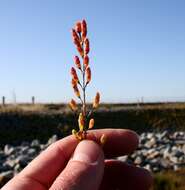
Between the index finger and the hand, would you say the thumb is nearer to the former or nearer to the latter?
the hand

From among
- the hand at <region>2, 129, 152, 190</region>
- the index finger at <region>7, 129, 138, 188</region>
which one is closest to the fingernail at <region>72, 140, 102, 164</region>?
the hand at <region>2, 129, 152, 190</region>

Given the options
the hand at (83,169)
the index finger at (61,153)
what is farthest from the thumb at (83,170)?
the index finger at (61,153)

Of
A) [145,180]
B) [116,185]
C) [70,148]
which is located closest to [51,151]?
[70,148]

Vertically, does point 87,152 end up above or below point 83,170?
above

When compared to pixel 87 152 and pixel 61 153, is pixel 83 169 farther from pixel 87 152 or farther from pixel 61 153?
pixel 61 153

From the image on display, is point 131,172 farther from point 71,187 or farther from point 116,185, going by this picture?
point 71,187

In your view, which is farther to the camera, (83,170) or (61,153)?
(61,153)

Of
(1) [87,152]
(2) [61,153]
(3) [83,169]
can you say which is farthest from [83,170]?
(2) [61,153]
